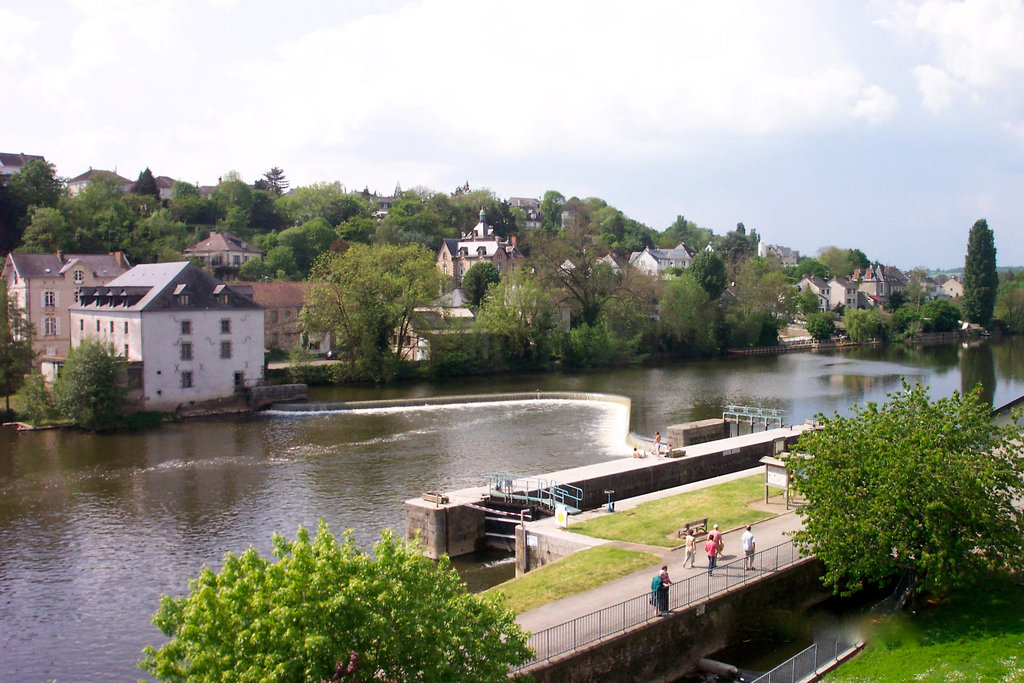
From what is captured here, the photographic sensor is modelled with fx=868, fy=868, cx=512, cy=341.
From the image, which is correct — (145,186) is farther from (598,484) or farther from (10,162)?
(598,484)

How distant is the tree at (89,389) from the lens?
46875 millimetres

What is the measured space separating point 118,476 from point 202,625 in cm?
2858

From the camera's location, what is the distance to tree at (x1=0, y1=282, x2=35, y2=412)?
50500 mm

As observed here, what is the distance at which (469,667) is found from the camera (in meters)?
12.8

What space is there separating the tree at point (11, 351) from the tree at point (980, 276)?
114927 millimetres

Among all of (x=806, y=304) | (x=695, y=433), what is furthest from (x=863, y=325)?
(x=695, y=433)

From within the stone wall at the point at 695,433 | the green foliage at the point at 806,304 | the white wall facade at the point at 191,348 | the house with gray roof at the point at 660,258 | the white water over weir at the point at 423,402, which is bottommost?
the stone wall at the point at 695,433

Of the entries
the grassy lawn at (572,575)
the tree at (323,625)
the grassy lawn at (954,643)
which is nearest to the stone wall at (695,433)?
the grassy lawn at (572,575)

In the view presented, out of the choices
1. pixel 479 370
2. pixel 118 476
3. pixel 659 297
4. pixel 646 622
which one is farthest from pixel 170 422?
pixel 659 297

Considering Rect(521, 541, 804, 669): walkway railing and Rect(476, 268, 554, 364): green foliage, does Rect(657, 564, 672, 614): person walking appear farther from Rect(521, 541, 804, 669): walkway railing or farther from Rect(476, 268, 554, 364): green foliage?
Rect(476, 268, 554, 364): green foliage

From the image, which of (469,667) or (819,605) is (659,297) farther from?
(469,667)

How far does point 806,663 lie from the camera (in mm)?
18000

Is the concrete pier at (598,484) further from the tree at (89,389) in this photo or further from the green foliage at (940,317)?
the green foliage at (940,317)

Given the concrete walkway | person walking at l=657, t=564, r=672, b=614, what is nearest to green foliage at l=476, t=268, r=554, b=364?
the concrete walkway
